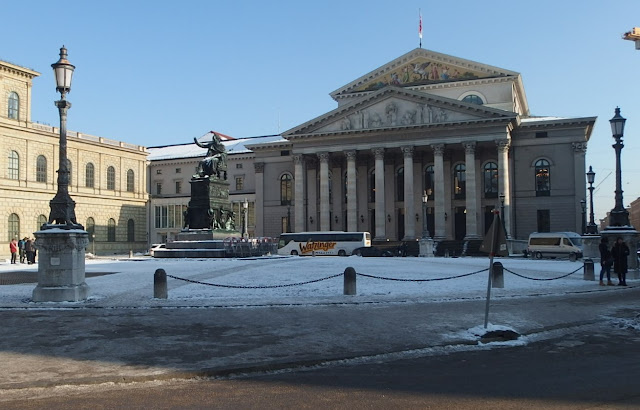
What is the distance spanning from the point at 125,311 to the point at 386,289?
29.0 feet

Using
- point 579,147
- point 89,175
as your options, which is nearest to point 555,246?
point 579,147

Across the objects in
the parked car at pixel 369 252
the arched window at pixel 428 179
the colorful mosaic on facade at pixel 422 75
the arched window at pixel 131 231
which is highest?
the colorful mosaic on facade at pixel 422 75

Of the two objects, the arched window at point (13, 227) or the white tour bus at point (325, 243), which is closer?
the white tour bus at point (325, 243)

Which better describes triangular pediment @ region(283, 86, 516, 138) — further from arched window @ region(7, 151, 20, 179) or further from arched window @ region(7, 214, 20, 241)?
arched window @ region(7, 214, 20, 241)

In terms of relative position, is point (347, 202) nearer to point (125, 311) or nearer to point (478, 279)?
point (478, 279)

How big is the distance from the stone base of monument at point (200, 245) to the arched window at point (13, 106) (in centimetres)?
3927

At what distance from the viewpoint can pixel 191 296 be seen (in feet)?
60.0

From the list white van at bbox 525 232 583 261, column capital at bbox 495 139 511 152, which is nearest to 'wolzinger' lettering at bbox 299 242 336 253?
white van at bbox 525 232 583 261

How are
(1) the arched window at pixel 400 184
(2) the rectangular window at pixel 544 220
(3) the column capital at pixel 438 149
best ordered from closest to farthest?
(3) the column capital at pixel 438 149 → (2) the rectangular window at pixel 544 220 → (1) the arched window at pixel 400 184

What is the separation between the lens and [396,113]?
67188mm

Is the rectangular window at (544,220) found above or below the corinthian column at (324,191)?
below

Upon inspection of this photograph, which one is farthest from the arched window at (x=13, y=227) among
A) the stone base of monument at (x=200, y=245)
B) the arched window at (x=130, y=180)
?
the stone base of monument at (x=200, y=245)

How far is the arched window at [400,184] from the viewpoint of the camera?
2840 inches

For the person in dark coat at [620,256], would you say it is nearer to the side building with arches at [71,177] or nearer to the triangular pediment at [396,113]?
the triangular pediment at [396,113]
